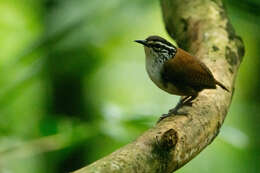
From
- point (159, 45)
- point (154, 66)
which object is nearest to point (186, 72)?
point (154, 66)

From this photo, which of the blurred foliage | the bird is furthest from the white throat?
the blurred foliage

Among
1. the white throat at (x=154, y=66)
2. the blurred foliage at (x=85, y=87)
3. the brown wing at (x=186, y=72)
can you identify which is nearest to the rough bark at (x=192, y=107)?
the brown wing at (x=186, y=72)

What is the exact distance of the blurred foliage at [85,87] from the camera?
3.58 m

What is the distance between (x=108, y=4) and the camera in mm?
5609

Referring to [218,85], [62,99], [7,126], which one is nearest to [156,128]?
[218,85]

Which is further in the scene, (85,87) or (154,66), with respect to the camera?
(85,87)

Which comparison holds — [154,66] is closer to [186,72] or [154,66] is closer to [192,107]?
[186,72]

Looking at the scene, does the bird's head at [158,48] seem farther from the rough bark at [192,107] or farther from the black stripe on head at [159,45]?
the rough bark at [192,107]

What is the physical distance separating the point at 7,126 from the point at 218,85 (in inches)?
66.2

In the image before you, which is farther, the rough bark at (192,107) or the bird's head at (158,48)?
the bird's head at (158,48)

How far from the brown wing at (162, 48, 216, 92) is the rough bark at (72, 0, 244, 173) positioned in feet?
0.32

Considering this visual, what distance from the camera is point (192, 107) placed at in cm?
311

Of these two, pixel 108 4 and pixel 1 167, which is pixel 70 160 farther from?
pixel 1 167

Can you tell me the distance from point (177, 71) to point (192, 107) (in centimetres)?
80
